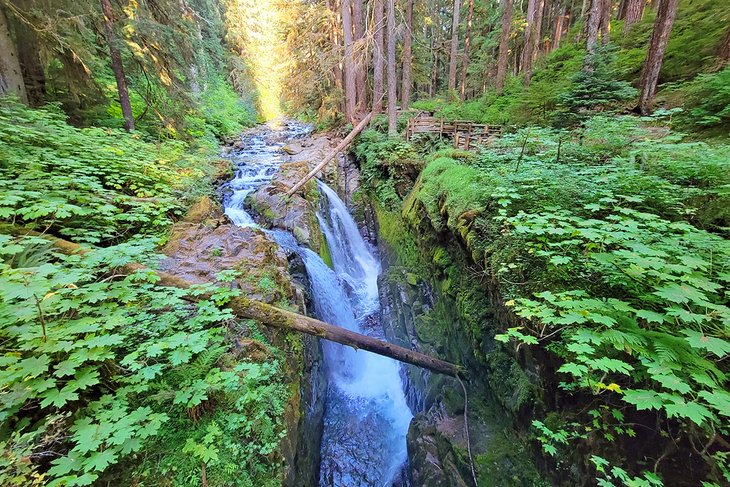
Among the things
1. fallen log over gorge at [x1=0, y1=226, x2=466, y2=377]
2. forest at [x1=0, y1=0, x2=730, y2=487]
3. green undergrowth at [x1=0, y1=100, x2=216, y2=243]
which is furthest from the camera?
green undergrowth at [x1=0, y1=100, x2=216, y2=243]

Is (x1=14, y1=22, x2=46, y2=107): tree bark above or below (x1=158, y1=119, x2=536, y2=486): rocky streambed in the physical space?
above

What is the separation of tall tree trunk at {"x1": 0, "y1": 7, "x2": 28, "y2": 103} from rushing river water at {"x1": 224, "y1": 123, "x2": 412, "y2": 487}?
4.78 metres

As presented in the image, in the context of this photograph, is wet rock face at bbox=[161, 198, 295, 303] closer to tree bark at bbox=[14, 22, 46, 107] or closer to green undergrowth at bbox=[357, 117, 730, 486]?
green undergrowth at bbox=[357, 117, 730, 486]

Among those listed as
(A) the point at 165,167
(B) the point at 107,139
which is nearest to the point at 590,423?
(A) the point at 165,167

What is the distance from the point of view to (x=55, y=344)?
2.09m

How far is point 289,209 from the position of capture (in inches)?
368

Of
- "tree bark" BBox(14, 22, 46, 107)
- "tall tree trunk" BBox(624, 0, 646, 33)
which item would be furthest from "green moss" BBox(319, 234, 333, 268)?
"tall tree trunk" BBox(624, 0, 646, 33)

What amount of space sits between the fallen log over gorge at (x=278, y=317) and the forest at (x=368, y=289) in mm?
34

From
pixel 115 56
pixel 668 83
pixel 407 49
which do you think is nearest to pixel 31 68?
pixel 115 56

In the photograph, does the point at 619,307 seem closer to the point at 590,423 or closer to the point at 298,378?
the point at 590,423

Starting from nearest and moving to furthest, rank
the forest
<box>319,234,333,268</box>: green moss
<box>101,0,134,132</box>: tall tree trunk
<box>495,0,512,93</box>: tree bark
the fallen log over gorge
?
the forest, the fallen log over gorge, <box>101,0,134,132</box>: tall tree trunk, <box>319,234,333,268</box>: green moss, <box>495,0,512,93</box>: tree bark

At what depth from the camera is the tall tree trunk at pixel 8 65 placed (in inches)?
232

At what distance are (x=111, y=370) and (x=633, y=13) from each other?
23.5 metres

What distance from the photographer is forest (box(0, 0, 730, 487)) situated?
82.8 inches
